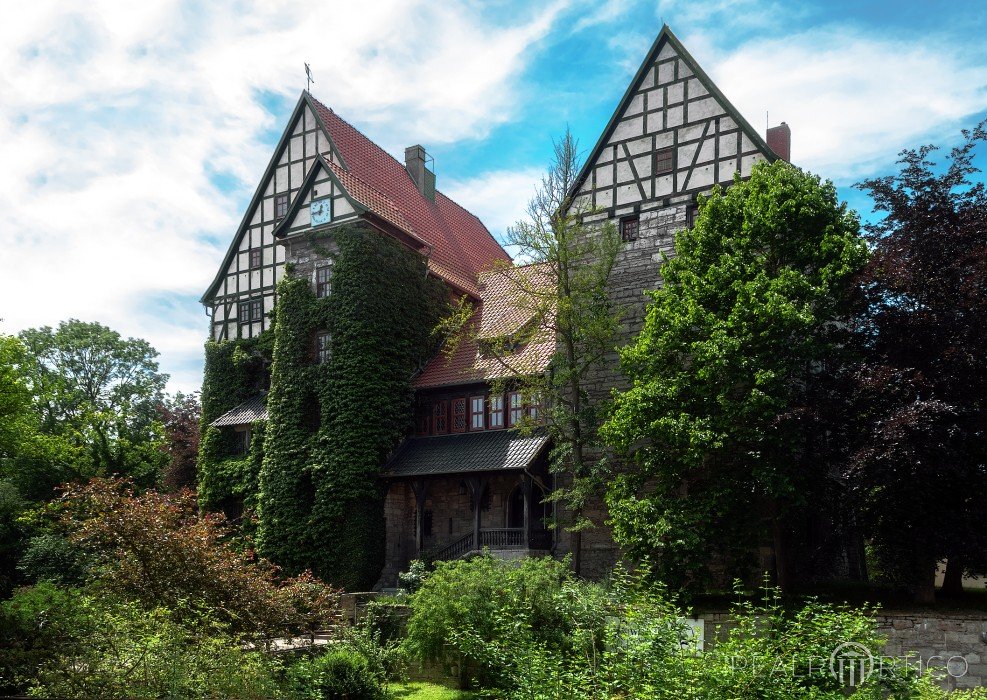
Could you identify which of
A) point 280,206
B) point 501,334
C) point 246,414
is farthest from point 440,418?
point 280,206

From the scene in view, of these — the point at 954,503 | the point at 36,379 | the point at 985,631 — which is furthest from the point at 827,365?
the point at 36,379

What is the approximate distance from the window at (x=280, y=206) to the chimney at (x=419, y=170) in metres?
5.22

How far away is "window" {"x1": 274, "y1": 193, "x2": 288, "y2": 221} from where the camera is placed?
33625mm

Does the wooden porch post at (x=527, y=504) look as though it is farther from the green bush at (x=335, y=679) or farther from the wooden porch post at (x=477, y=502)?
the green bush at (x=335, y=679)

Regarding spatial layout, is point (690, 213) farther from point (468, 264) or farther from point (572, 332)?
point (468, 264)

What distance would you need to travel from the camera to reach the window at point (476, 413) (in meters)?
28.7

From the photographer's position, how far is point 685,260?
843 inches

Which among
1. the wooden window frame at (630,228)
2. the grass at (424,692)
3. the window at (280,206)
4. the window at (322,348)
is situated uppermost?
the window at (280,206)

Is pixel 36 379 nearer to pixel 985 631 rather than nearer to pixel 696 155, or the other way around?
pixel 696 155

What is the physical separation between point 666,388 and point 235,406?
737 inches

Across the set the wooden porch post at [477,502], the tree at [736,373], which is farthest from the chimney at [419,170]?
the tree at [736,373]

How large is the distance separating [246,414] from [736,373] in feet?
61.6

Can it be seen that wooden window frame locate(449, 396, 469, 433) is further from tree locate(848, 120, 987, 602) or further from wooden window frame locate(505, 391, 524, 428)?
tree locate(848, 120, 987, 602)

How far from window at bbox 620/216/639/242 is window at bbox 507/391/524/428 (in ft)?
18.8
